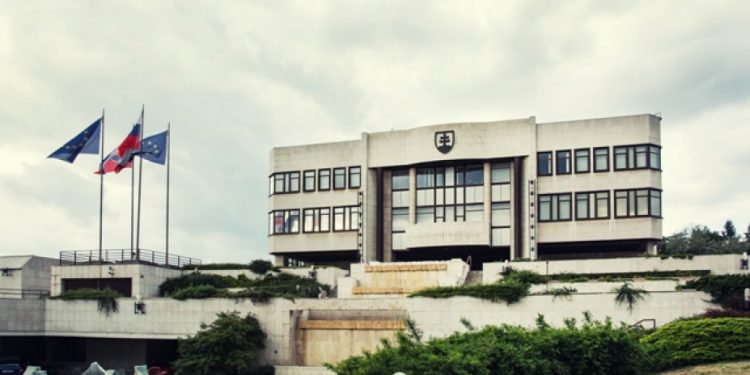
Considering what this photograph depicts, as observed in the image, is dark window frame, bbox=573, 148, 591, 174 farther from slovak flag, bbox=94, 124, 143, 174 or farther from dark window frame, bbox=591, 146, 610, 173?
slovak flag, bbox=94, 124, 143, 174

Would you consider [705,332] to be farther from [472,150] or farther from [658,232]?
[472,150]

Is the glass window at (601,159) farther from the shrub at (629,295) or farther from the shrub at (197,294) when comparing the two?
the shrub at (197,294)

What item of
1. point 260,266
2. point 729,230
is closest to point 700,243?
point 729,230

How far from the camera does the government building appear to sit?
193 feet

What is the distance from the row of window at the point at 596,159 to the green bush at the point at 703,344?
25.4m

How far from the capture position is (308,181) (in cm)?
6812

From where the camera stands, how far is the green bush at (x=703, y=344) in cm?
3294

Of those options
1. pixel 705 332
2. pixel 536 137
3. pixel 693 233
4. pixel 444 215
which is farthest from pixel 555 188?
pixel 693 233

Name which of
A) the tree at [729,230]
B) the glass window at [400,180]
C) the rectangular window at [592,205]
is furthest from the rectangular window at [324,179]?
the tree at [729,230]

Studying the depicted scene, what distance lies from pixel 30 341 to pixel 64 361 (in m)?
2.76

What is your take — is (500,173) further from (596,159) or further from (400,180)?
(400,180)

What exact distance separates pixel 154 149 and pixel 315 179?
1433cm

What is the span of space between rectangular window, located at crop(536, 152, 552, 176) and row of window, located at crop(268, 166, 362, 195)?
13.3m

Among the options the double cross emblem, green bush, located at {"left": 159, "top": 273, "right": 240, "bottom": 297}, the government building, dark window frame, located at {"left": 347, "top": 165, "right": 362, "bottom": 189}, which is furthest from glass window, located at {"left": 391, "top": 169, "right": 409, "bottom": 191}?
green bush, located at {"left": 159, "top": 273, "right": 240, "bottom": 297}
